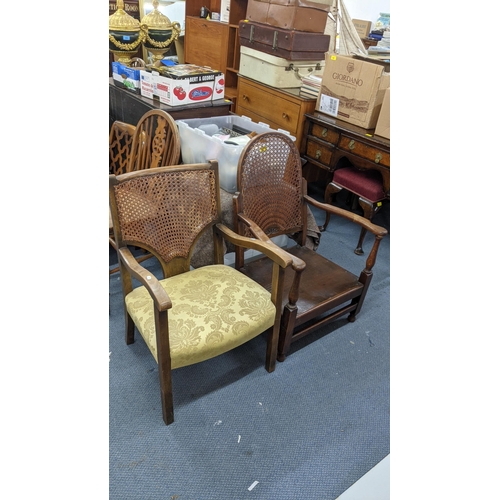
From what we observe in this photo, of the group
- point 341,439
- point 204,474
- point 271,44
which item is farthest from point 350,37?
point 204,474

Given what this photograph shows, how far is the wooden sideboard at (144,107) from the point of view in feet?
7.47

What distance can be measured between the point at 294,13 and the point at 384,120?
0.91m

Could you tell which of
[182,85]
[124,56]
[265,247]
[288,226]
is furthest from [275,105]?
[265,247]

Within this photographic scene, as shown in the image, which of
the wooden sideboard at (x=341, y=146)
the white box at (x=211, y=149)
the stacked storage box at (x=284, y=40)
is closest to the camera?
the white box at (x=211, y=149)

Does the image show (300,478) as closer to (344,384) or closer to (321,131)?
(344,384)

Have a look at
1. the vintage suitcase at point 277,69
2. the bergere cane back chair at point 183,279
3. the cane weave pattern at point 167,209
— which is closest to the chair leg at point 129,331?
the bergere cane back chair at point 183,279

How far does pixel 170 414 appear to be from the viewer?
54.9 inches

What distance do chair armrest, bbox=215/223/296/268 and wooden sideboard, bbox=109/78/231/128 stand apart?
1.01 meters

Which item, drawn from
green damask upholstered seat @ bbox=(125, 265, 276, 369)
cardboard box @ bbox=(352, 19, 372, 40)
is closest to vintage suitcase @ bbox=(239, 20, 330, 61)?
cardboard box @ bbox=(352, 19, 372, 40)

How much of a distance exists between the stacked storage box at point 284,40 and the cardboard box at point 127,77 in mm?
892

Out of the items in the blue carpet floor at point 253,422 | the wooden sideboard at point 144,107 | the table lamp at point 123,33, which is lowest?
Result: the blue carpet floor at point 253,422

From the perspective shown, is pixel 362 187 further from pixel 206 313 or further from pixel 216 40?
pixel 216 40

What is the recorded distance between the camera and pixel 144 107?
231 cm

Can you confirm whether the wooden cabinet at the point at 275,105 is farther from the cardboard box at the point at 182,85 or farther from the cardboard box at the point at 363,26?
the cardboard box at the point at 363,26
